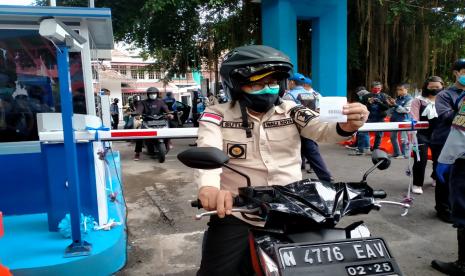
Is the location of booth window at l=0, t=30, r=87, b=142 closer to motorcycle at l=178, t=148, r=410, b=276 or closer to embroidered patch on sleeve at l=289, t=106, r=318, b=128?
embroidered patch on sleeve at l=289, t=106, r=318, b=128

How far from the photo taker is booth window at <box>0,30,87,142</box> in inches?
170

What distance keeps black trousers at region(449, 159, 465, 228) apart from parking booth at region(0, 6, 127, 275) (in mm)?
2858

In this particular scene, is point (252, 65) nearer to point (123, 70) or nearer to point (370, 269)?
point (370, 269)

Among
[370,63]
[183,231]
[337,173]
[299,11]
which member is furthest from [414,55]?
[183,231]

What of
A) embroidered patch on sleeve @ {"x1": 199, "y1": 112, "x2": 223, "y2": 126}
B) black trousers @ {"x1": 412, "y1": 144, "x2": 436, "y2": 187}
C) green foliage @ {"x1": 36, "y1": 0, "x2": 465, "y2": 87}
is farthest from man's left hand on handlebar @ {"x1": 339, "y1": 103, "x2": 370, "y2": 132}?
green foliage @ {"x1": 36, "y1": 0, "x2": 465, "y2": 87}

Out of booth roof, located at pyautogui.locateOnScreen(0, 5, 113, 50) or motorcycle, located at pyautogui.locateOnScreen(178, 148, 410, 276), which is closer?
motorcycle, located at pyautogui.locateOnScreen(178, 148, 410, 276)

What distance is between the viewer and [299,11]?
9.44 m

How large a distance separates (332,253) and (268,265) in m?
0.23

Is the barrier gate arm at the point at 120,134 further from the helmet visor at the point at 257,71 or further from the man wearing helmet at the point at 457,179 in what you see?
the man wearing helmet at the point at 457,179

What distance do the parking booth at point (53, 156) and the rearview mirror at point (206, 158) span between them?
5.89ft

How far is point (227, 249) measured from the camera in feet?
6.25

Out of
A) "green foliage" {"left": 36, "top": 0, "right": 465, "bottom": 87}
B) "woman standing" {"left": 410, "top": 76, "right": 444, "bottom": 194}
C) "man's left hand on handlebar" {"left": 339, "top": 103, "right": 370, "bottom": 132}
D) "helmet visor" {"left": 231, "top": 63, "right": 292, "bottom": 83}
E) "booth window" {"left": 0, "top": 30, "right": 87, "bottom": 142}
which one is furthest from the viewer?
"green foliage" {"left": 36, "top": 0, "right": 465, "bottom": 87}

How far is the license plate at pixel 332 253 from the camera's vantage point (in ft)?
4.51

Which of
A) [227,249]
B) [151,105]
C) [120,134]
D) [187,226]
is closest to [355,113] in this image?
[227,249]
